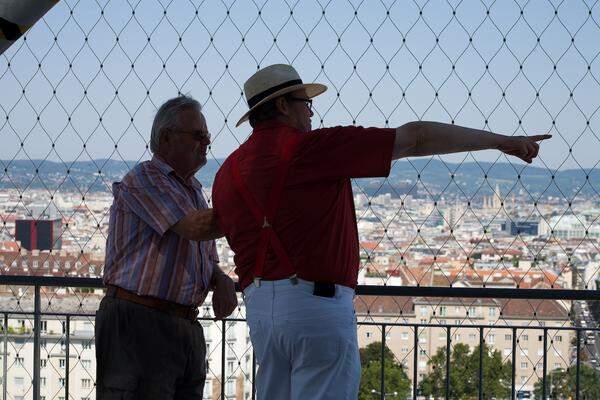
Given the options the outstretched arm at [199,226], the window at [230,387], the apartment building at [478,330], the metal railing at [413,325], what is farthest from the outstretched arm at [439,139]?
the window at [230,387]

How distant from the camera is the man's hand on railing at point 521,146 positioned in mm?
2381

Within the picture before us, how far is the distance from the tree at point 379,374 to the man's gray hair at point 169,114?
1.49m

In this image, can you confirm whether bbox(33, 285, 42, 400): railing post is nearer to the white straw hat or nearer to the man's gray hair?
the man's gray hair

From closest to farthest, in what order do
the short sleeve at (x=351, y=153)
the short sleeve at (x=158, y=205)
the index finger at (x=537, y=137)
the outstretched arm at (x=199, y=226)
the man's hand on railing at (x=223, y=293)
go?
the short sleeve at (x=351, y=153)
the index finger at (x=537, y=137)
the outstretched arm at (x=199, y=226)
the short sleeve at (x=158, y=205)
the man's hand on railing at (x=223, y=293)

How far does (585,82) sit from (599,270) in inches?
32.6

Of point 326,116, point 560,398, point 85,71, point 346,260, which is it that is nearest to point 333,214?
point 346,260

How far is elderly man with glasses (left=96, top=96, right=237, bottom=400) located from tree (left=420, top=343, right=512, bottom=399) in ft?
4.71

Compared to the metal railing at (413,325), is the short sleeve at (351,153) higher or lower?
higher

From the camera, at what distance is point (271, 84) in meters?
2.48

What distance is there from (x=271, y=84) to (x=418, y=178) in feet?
6.24

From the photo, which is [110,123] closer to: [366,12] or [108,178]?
[108,178]

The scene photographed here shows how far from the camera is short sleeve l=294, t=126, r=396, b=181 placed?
230cm

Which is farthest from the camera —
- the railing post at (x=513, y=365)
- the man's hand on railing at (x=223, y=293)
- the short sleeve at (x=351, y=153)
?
the railing post at (x=513, y=365)

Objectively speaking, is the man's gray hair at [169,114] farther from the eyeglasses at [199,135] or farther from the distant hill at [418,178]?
the distant hill at [418,178]
